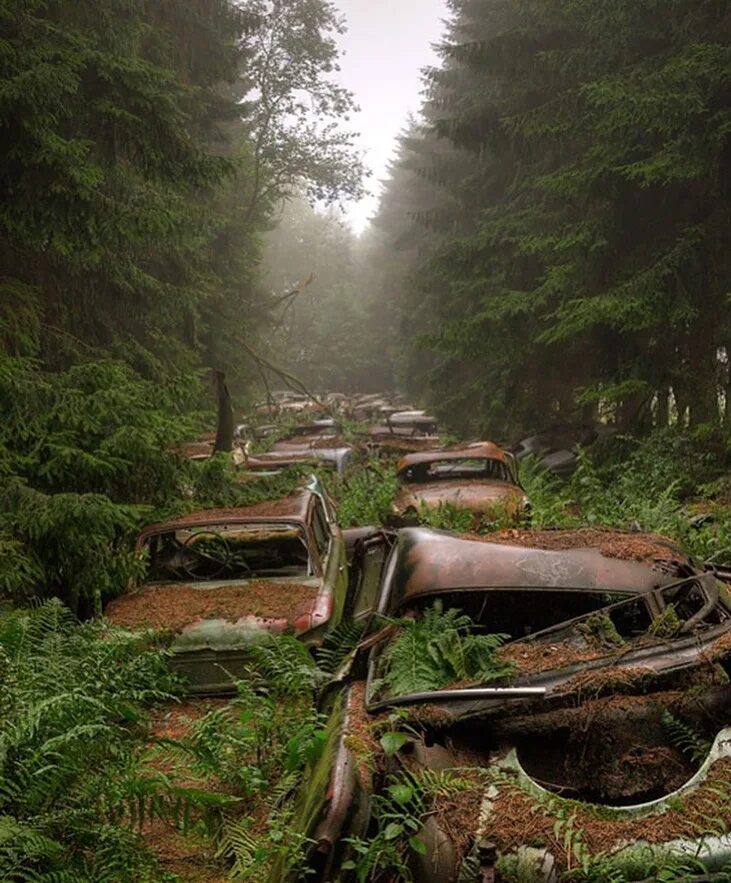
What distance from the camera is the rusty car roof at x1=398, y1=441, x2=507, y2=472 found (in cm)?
1022

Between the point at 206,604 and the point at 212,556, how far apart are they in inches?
41.3

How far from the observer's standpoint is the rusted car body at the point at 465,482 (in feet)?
29.1

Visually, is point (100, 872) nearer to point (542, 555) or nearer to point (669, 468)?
point (542, 555)

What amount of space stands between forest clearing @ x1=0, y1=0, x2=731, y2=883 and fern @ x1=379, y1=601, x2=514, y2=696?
0.07 ft

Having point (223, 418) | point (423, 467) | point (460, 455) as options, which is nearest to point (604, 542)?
point (223, 418)

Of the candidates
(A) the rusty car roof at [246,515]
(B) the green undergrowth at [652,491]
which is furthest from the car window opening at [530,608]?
(B) the green undergrowth at [652,491]

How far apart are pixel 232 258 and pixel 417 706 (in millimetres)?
18459

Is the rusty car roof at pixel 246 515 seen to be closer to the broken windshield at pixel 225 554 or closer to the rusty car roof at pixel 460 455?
the broken windshield at pixel 225 554

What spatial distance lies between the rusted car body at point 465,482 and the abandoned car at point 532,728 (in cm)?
438

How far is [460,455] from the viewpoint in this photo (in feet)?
33.7

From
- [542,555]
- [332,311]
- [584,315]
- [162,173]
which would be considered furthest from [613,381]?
[332,311]

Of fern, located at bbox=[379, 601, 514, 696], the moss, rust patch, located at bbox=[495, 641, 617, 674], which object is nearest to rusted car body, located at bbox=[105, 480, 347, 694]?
fern, located at bbox=[379, 601, 514, 696]

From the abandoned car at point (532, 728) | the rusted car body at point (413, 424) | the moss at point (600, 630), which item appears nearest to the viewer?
the abandoned car at point (532, 728)

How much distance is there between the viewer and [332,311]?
4981 cm
